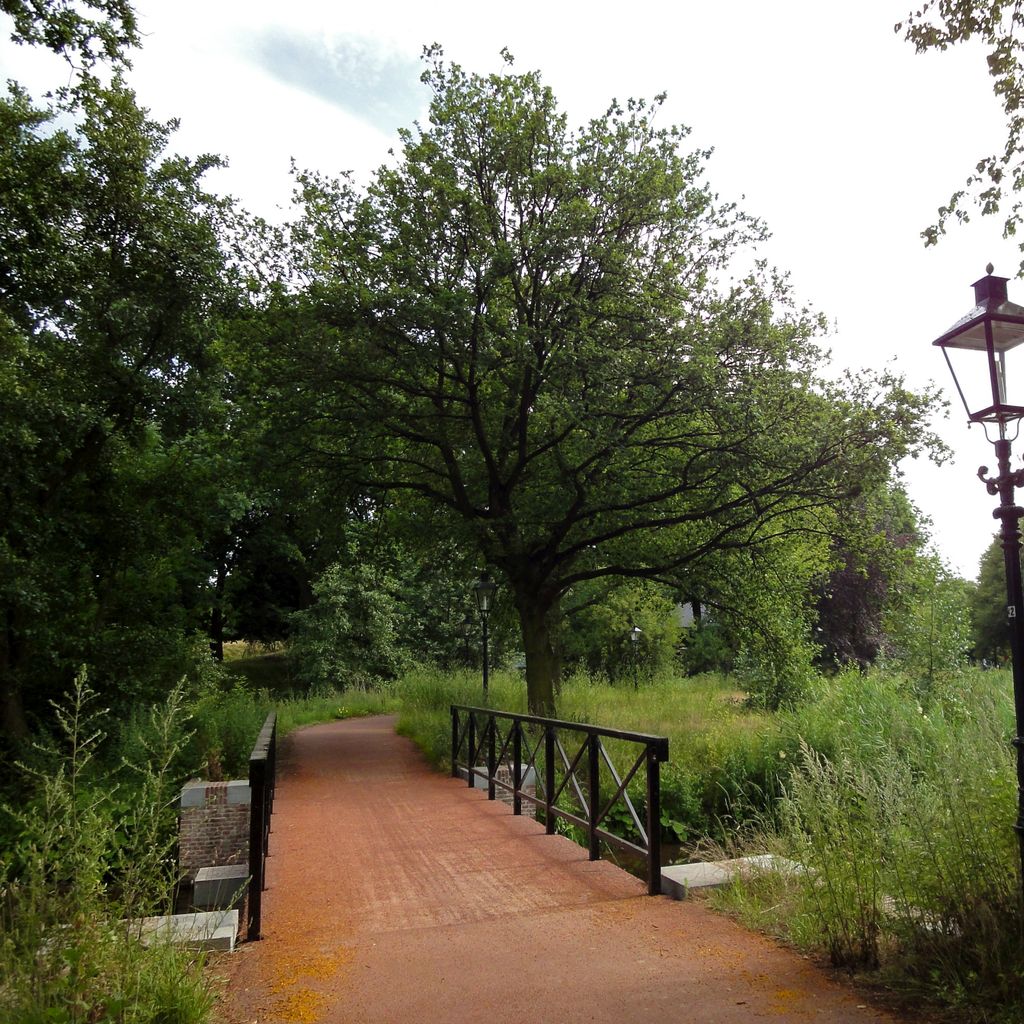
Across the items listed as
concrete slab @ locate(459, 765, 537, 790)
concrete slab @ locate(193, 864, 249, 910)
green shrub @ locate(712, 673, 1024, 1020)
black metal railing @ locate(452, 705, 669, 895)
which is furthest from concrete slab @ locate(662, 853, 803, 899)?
concrete slab @ locate(459, 765, 537, 790)

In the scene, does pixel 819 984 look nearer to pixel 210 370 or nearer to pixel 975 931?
pixel 975 931

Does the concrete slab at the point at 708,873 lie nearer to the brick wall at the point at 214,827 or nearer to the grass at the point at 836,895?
the grass at the point at 836,895

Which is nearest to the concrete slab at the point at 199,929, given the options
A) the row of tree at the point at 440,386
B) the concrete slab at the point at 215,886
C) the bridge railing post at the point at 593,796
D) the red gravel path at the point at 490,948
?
the red gravel path at the point at 490,948

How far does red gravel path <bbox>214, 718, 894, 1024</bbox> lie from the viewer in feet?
13.1

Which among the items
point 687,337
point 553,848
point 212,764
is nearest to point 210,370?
point 212,764

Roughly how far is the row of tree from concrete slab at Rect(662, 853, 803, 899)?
755 centimetres

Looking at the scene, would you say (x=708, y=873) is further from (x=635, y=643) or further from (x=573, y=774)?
(x=635, y=643)

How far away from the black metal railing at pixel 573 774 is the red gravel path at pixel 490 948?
276mm

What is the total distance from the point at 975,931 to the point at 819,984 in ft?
Result: 2.56

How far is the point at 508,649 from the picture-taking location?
3203 centimetres

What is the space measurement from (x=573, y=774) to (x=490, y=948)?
9.02 ft

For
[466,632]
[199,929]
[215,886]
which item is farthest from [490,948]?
[466,632]

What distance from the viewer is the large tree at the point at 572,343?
12945 millimetres

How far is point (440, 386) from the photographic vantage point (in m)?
14.5
